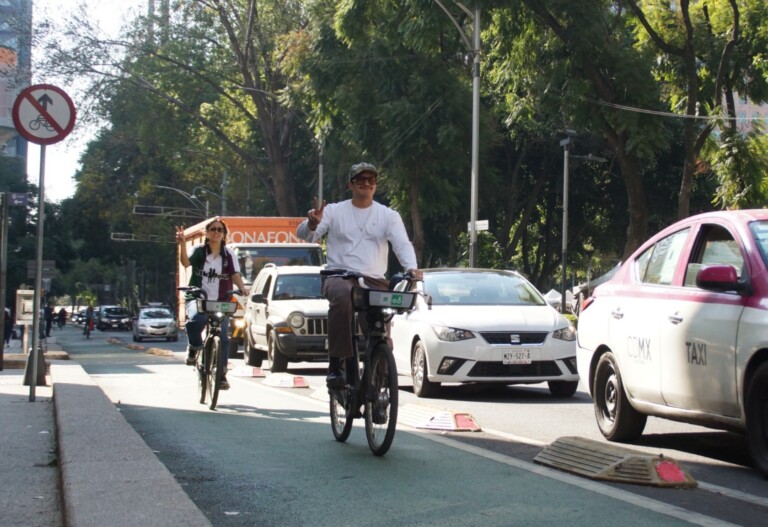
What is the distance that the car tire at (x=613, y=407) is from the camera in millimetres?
8727

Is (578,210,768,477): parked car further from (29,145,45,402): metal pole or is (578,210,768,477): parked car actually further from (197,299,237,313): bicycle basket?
(29,145,45,402): metal pole

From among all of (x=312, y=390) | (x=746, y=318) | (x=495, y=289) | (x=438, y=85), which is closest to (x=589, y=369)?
(x=746, y=318)

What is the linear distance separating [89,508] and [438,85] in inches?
1141

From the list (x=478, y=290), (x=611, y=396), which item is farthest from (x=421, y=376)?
(x=611, y=396)

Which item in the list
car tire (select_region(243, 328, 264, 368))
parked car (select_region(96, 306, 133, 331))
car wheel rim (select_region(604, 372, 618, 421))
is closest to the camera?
car wheel rim (select_region(604, 372, 618, 421))

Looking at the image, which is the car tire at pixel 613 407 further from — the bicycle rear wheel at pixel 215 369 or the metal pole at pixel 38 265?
the metal pole at pixel 38 265

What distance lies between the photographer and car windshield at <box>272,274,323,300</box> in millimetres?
19812

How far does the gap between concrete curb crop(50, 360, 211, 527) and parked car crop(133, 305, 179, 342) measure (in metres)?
41.9

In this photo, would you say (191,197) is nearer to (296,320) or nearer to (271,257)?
(271,257)

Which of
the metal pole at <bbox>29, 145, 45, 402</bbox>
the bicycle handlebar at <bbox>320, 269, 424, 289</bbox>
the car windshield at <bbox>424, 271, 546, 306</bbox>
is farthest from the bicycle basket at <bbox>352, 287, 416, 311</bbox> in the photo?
the car windshield at <bbox>424, 271, 546, 306</bbox>

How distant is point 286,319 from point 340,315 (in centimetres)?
1063

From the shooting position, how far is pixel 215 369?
37.0ft

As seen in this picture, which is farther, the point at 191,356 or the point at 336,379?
the point at 191,356

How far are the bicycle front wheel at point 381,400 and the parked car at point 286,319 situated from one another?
9121 millimetres
